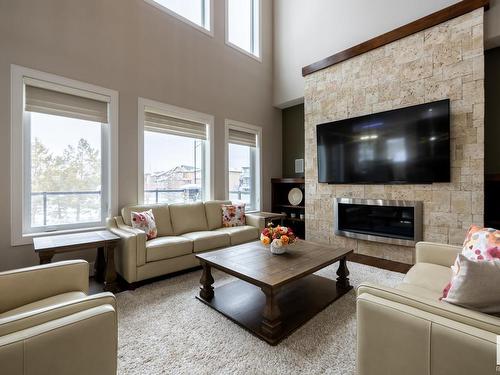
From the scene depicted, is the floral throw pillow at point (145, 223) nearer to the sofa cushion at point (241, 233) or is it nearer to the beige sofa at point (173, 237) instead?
the beige sofa at point (173, 237)

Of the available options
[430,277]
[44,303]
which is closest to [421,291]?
[430,277]

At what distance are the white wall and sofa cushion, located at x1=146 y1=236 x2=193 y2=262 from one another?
382 centimetres

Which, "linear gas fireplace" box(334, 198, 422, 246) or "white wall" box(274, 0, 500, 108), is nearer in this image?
"linear gas fireplace" box(334, 198, 422, 246)

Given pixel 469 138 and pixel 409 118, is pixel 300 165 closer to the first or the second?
pixel 409 118

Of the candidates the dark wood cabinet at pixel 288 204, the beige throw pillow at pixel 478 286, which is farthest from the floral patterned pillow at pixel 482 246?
the dark wood cabinet at pixel 288 204

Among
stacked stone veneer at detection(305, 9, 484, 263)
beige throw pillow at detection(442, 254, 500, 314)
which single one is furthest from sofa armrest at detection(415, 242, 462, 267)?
stacked stone veneer at detection(305, 9, 484, 263)

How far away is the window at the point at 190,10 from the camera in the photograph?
3848mm

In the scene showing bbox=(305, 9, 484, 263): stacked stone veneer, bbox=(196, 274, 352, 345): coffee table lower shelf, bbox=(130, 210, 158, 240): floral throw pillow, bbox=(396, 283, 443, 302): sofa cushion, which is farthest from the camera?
bbox=(130, 210, 158, 240): floral throw pillow

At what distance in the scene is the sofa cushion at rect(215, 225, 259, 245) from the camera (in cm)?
365

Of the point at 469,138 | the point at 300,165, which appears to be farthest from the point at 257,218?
the point at 469,138

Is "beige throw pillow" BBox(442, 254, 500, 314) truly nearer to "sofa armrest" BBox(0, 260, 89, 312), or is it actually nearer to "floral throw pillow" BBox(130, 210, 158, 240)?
"sofa armrest" BBox(0, 260, 89, 312)

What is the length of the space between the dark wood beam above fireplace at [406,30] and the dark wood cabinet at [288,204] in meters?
2.20

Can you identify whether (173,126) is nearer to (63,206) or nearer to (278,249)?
(63,206)

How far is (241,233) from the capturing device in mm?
3764
